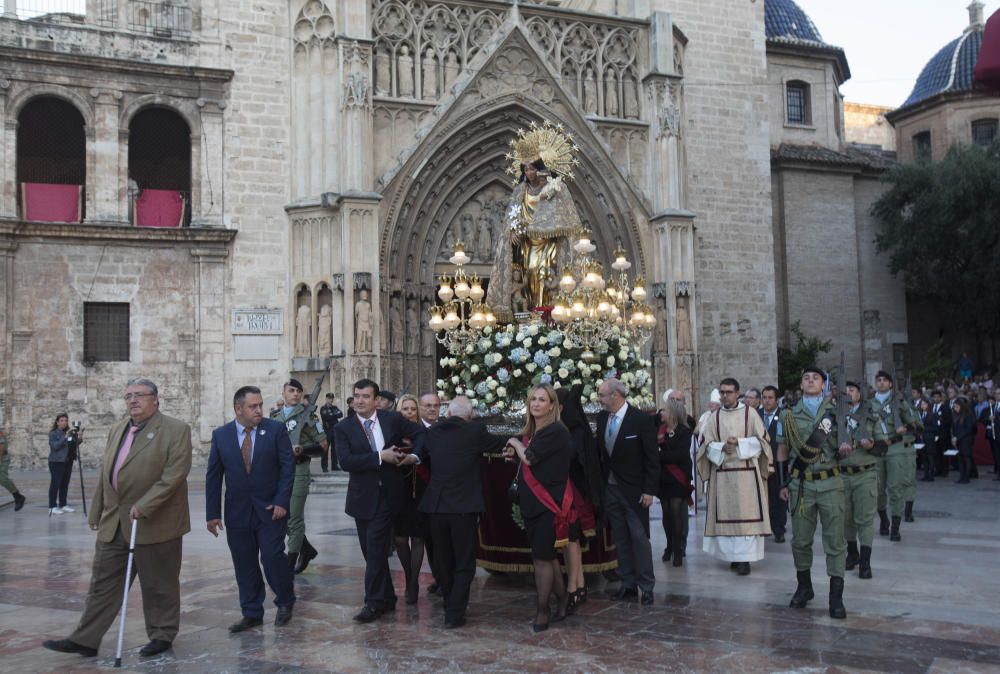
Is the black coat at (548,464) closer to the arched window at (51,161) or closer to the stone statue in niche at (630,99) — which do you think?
the arched window at (51,161)

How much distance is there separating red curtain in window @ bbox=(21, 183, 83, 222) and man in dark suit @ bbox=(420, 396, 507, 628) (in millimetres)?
16477

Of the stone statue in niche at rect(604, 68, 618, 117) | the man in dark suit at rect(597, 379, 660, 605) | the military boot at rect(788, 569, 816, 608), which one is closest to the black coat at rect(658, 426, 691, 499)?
the man in dark suit at rect(597, 379, 660, 605)

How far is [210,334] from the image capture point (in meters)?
21.5

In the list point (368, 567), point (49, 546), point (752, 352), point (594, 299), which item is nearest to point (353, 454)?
point (368, 567)

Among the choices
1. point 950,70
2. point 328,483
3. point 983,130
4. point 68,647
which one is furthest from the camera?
point 950,70

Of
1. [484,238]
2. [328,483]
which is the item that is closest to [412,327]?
[484,238]

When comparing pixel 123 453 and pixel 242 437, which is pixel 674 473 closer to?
pixel 242 437

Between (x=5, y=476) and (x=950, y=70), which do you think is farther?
(x=950, y=70)

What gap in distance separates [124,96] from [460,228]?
7987 millimetres

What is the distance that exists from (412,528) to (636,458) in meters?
2.01

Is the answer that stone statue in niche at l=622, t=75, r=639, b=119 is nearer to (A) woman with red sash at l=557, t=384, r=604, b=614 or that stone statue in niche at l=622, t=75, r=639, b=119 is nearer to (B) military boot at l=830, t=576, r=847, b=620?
(A) woman with red sash at l=557, t=384, r=604, b=614

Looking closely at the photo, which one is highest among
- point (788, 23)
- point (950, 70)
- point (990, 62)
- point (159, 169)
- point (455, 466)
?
point (788, 23)

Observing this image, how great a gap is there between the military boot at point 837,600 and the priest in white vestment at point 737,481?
1929mm

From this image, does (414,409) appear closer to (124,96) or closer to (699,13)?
(124,96)
